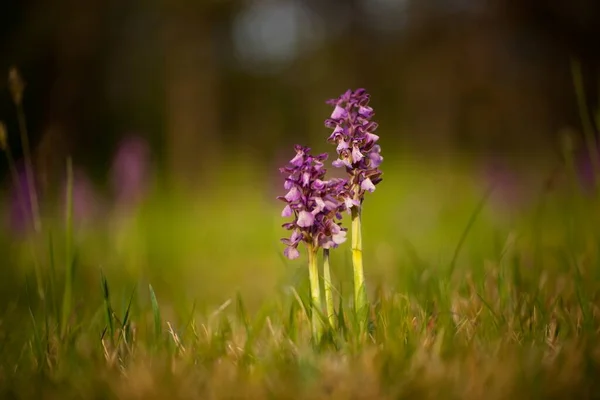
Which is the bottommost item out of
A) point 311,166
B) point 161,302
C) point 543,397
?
point 161,302

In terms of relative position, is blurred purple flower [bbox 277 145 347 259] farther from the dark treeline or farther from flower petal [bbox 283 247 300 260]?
the dark treeline

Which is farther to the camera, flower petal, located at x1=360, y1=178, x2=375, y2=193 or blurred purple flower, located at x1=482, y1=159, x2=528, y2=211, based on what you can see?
blurred purple flower, located at x1=482, y1=159, x2=528, y2=211

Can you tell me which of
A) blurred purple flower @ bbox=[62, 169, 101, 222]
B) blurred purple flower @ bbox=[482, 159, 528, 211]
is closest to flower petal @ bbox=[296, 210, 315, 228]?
blurred purple flower @ bbox=[62, 169, 101, 222]

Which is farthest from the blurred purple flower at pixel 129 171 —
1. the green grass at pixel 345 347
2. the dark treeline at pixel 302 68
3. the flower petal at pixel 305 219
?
the dark treeline at pixel 302 68

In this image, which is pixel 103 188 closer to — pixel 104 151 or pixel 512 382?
pixel 104 151

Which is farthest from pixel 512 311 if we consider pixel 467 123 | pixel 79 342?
pixel 467 123

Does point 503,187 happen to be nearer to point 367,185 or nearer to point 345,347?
point 367,185
